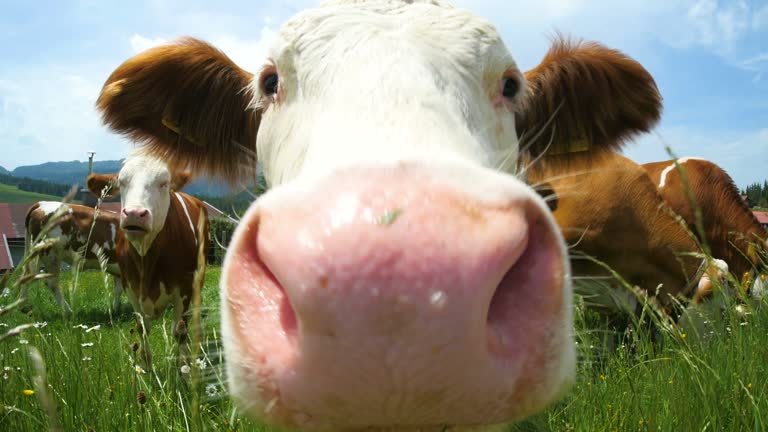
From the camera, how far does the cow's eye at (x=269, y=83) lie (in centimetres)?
223

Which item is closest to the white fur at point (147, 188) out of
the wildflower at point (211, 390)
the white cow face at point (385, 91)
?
the wildflower at point (211, 390)

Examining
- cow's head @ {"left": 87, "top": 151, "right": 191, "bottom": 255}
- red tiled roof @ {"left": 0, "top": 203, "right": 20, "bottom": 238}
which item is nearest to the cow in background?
cow's head @ {"left": 87, "top": 151, "right": 191, "bottom": 255}

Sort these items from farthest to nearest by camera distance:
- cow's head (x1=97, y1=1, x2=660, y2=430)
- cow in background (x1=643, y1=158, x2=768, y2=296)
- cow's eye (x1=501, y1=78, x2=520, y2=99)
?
1. cow in background (x1=643, y1=158, x2=768, y2=296)
2. cow's eye (x1=501, y1=78, x2=520, y2=99)
3. cow's head (x1=97, y1=1, x2=660, y2=430)

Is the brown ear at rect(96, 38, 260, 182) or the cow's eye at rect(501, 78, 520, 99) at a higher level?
the cow's eye at rect(501, 78, 520, 99)

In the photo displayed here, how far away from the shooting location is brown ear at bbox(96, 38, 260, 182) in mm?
3166

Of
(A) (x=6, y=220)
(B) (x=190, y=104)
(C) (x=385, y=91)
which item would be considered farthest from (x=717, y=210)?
(A) (x=6, y=220)

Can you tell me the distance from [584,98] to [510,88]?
156cm

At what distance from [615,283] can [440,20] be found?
5.10m

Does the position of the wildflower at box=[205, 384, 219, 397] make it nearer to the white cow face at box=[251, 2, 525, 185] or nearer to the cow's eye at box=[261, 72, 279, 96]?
the white cow face at box=[251, 2, 525, 185]

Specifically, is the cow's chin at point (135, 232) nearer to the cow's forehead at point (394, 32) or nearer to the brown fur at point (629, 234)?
the cow's forehead at point (394, 32)

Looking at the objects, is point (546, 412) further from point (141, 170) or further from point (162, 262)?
point (141, 170)

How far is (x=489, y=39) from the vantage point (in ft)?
7.05

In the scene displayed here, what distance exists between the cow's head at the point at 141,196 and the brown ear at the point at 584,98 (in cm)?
385

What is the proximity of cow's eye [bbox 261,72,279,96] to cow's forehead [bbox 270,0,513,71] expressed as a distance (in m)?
0.09
